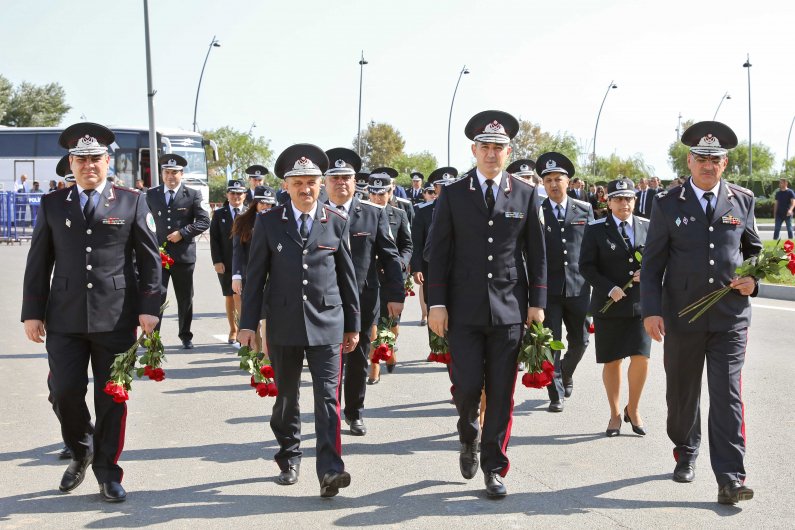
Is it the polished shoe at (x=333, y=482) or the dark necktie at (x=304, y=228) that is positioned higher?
the dark necktie at (x=304, y=228)

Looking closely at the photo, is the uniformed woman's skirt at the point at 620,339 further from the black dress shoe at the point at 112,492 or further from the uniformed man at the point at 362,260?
the black dress shoe at the point at 112,492

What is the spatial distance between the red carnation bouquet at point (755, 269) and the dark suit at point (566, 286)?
2.50 m

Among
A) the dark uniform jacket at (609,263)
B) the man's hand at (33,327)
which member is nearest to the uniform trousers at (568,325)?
the dark uniform jacket at (609,263)

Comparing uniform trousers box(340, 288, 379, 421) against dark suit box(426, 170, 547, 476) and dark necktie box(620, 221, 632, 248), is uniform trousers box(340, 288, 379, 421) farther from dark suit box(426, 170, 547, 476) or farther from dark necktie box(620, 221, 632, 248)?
dark necktie box(620, 221, 632, 248)

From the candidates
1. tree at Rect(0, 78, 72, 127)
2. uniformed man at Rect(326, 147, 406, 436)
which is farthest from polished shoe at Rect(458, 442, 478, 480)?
tree at Rect(0, 78, 72, 127)

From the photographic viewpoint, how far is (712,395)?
6.07m

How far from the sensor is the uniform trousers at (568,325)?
8727mm

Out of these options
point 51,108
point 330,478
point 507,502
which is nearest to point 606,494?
point 507,502

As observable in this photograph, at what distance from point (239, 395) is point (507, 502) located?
4.05 metres

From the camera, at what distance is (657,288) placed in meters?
6.32

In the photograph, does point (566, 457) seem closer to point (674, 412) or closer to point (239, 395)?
point (674, 412)

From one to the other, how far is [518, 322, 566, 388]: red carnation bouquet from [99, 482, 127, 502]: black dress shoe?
254cm

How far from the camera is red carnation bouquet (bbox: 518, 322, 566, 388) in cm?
616

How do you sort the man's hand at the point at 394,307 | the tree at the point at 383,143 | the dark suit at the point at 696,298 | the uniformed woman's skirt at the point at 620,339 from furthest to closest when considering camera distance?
the tree at the point at 383,143 → the man's hand at the point at 394,307 → the uniformed woman's skirt at the point at 620,339 → the dark suit at the point at 696,298
